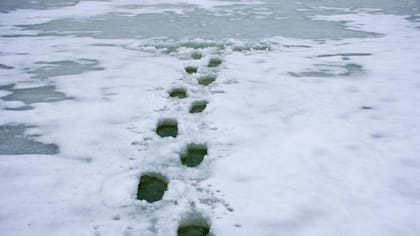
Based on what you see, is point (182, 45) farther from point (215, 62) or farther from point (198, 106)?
point (198, 106)

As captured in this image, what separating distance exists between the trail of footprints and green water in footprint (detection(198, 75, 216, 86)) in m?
0.29

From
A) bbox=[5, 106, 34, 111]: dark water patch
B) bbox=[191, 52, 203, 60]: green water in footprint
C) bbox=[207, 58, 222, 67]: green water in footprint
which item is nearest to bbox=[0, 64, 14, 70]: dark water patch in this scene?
bbox=[5, 106, 34, 111]: dark water patch

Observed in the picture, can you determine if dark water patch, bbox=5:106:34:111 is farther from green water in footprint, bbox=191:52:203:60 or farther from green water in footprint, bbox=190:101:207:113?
green water in footprint, bbox=191:52:203:60

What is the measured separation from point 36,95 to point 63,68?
2.57ft

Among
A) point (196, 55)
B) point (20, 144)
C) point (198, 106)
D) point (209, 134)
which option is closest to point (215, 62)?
point (196, 55)

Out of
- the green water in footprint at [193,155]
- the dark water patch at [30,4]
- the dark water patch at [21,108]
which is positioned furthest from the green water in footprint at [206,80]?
the dark water patch at [30,4]

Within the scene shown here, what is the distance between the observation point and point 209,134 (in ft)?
8.22

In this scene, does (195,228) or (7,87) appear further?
(7,87)

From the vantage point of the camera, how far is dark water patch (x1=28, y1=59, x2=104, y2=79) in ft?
12.2

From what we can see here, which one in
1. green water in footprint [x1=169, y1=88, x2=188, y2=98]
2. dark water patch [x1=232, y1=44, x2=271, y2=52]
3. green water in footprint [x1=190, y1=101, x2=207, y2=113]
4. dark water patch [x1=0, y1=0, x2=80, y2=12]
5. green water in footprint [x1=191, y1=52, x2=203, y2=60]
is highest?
dark water patch [x1=0, y1=0, x2=80, y2=12]

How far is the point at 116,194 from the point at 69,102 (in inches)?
57.5

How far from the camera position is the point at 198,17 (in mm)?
6609

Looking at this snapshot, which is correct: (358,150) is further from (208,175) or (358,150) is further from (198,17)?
(198,17)

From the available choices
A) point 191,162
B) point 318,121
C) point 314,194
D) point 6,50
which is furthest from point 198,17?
point 314,194
